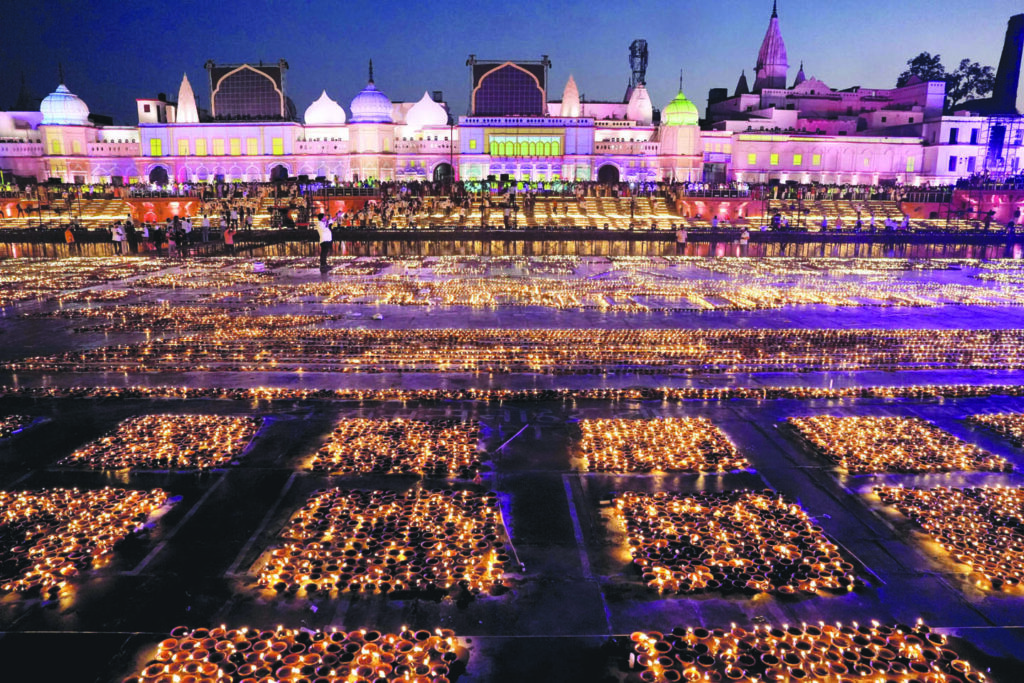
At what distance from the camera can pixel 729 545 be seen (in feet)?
15.0

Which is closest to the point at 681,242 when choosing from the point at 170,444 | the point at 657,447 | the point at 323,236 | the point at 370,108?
the point at 323,236

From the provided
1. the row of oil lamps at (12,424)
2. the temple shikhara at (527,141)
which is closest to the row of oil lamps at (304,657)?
the row of oil lamps at (12,424)

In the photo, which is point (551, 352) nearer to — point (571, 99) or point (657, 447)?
point (657, 447)

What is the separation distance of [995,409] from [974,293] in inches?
388

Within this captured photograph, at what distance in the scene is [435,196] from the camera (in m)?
44.5

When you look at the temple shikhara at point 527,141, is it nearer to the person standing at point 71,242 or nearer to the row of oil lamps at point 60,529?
the person standing at point 71,242

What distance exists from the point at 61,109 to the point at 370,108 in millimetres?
29420

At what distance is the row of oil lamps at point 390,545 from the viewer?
164 inches

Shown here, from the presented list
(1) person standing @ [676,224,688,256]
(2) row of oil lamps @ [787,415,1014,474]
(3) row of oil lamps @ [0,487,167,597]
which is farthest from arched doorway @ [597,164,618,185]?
(3) row of oil lamps @ [0,487,167,597]

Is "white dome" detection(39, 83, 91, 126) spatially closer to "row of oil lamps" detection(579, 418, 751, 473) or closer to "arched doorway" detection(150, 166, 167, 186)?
"arched doorway" detection(150, 166, 167, 186)

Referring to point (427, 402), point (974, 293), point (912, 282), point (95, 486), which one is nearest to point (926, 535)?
point (427, 402)

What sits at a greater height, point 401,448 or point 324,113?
point 324,113

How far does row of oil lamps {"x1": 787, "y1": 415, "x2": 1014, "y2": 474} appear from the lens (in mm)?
5871

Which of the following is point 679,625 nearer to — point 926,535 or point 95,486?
point 926,535
